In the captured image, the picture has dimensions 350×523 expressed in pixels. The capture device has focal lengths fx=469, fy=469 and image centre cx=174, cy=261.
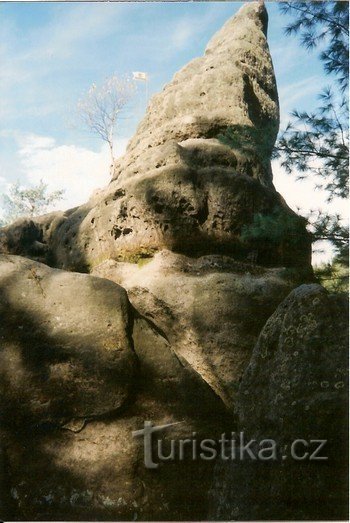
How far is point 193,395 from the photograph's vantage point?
3764mm

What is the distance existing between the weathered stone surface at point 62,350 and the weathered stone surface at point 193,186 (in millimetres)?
1467

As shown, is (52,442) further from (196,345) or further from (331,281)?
(331,281)

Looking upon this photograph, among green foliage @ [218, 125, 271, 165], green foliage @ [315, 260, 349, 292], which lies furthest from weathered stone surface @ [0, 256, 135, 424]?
green foliage @ [218, 125, 271, 165]

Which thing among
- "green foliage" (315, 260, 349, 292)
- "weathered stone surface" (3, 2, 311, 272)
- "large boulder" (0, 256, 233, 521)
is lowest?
"large boulder" (0, 256, 233, 521)

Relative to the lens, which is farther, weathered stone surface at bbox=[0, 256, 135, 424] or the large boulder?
weathered stone surface at bbox=[0, 256, 135, 424]

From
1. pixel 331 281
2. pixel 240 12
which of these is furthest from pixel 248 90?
pixel 331 281

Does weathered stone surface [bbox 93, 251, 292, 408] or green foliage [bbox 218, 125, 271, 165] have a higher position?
green foliage [bbox 218, 125, 271, 165]

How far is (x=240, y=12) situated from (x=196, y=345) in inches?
256

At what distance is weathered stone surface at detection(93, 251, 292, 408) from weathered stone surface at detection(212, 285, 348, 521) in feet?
3.44

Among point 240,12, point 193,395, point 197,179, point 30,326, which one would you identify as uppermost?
point 240,12

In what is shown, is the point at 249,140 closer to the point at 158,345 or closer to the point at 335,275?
the point at 335,275

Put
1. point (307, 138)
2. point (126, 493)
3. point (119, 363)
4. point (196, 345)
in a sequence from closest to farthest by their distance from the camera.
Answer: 1. point (126, 493)
2. point (119, 363)
3. point (307, 138)
4. point (196, 345)

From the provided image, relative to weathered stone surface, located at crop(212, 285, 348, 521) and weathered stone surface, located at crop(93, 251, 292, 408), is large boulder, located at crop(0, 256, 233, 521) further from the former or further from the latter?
weathered stone surface, located at crop(212, 285, 348, 521)

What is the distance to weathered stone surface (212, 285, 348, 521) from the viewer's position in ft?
8.39
